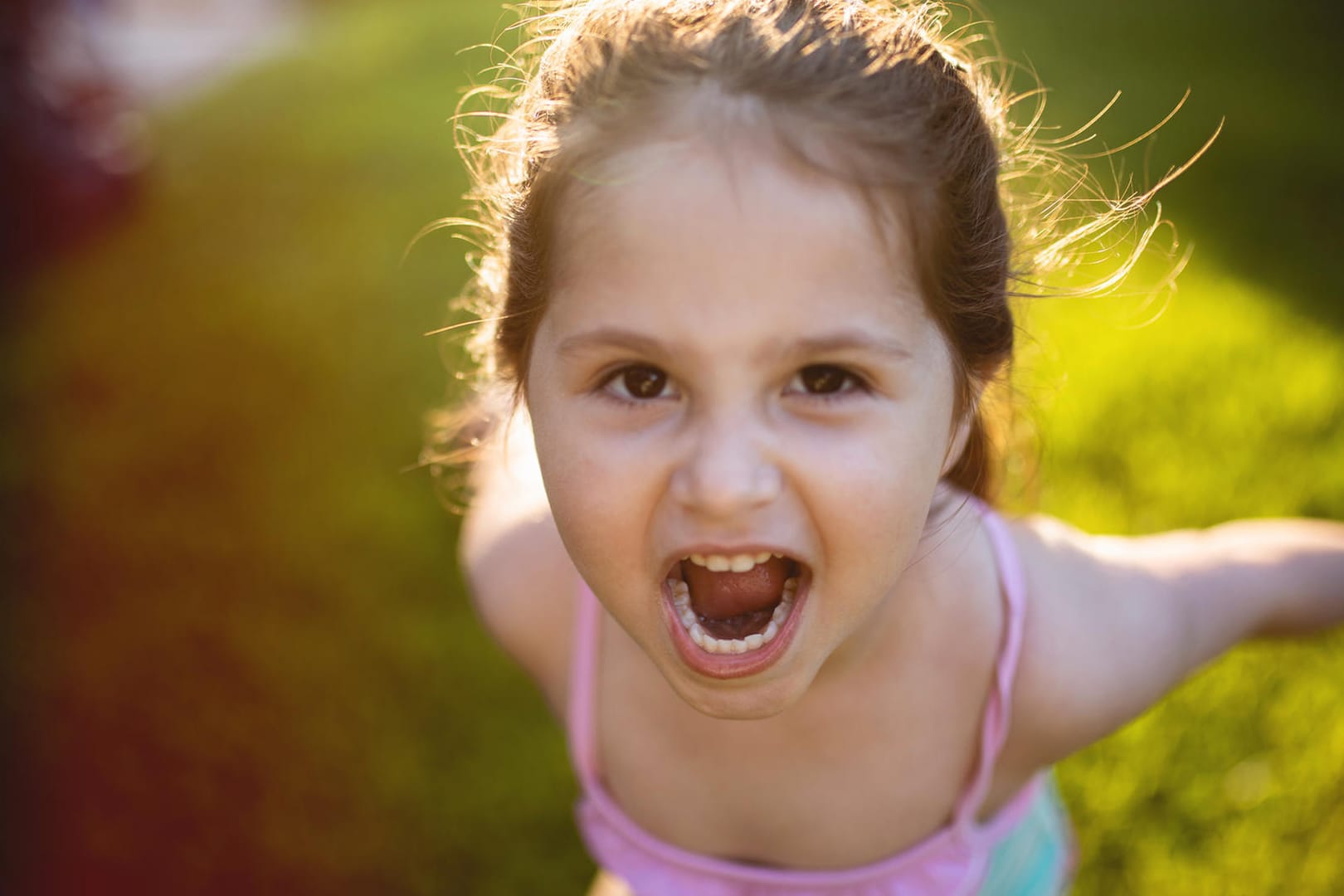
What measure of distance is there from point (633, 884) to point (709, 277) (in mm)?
1001

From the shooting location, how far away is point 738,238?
1011 mm

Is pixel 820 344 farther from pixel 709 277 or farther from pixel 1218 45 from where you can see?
pixel 1218 45

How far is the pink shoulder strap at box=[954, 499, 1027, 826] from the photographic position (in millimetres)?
1442

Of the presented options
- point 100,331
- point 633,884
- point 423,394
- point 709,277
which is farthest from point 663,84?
point 100,331

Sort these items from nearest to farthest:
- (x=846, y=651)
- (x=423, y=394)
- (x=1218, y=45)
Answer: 1. (x=846, y=651)
2. (x=423, y=394)
3. (x=1218, y=45)

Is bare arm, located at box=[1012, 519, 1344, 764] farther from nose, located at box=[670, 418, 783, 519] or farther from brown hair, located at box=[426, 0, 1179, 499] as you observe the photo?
nose, located at box=[670, 418, 783, 519]

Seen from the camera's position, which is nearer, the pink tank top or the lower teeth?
the lower teeth

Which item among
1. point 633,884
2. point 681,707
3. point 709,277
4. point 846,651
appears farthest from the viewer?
point 633,884

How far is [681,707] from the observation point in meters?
1.54

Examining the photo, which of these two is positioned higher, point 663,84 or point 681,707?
point 663,84

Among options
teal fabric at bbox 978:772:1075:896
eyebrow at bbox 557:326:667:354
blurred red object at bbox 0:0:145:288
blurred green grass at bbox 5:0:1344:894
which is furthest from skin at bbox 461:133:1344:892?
blurred red object at bbox 0:0:145:288

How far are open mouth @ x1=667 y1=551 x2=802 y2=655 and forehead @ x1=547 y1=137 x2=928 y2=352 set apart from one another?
277 mm

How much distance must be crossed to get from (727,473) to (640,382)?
0.15 m

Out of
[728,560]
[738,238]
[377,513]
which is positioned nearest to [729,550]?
[728,560]
